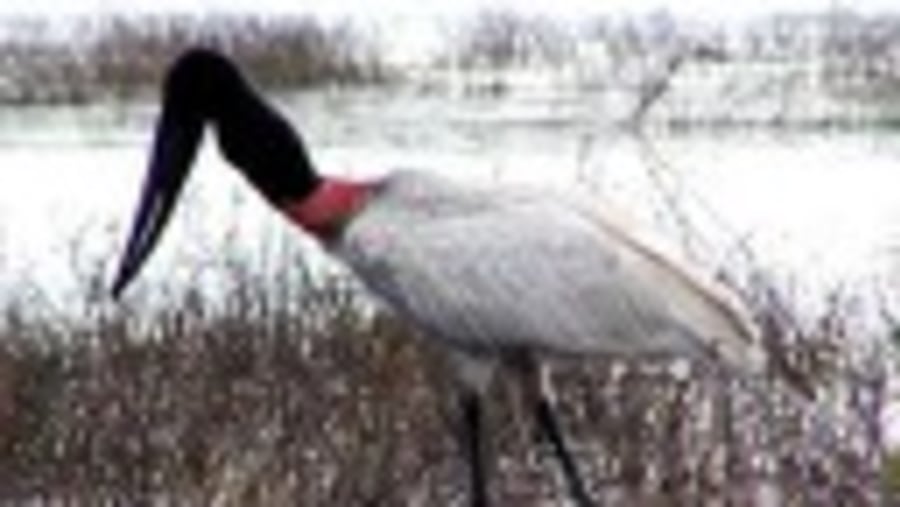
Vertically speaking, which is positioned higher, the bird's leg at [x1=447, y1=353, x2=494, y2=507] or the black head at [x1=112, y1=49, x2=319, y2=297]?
the black head at [x1=112, y1=49, x2=319, y2=297]

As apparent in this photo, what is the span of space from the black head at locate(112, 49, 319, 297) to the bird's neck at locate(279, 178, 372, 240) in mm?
77

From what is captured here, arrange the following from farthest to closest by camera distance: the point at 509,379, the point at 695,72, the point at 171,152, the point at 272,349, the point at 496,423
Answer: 1. the point at 695,72
2. the point at 272,349
3. the point at 496,423
4. the point at 509,379
5. the point at 171,152

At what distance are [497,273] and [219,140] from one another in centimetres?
94

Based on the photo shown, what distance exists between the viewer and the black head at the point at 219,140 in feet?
22.2

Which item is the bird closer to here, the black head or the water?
the black head

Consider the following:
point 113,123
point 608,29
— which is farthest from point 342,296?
point 608,29

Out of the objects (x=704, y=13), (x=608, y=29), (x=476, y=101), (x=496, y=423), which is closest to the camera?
(x=496, y=423)

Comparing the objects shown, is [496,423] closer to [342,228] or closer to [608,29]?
[342,228]

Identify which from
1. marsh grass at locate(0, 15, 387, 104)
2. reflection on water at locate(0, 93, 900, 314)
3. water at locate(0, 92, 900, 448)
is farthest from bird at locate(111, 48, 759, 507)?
marsh grass at locate(0, 15, 387, 104)

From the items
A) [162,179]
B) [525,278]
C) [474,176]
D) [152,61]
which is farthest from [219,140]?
[152,61]

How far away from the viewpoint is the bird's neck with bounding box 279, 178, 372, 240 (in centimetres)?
653

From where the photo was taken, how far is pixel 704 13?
40875 mm

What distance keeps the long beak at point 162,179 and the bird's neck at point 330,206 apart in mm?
490

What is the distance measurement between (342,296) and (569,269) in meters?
2.89
